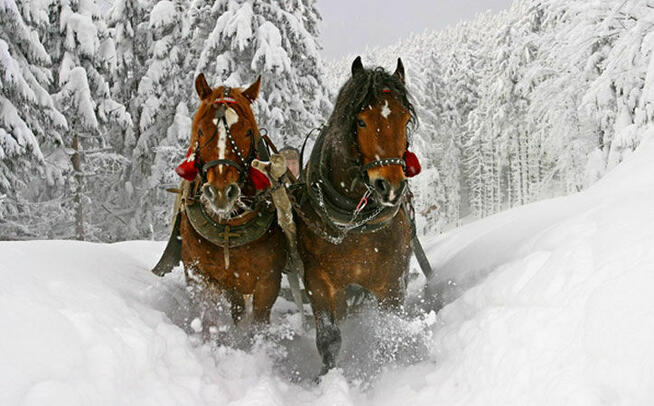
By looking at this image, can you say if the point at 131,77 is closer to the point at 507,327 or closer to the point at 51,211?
the point at 51,211

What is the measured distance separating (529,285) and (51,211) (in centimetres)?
1487

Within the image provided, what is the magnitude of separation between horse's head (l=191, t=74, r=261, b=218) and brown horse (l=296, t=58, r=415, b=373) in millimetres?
623

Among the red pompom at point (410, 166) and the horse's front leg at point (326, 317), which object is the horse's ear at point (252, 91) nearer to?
the red pompom at point (410, 166)

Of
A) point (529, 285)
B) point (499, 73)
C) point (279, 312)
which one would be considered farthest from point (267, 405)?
point (499, 73)

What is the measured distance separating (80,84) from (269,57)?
523 centimetres

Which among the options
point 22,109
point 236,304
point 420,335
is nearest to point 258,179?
point 236,304

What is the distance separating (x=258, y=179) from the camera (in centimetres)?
359

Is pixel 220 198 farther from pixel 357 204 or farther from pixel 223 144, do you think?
pixel 357 204

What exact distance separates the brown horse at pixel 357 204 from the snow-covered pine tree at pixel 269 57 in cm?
901

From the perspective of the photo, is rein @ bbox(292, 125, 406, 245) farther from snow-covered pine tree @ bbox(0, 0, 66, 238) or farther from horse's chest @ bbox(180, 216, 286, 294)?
snow-covered pine tree @ bbox(0, 0, 66, 238)

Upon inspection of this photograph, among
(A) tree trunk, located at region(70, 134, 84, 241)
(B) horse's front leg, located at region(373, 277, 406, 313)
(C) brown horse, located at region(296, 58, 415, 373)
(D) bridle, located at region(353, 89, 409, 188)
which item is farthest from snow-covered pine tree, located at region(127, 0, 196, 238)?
(D) bridle, located at region(353, 89, 409, 188)

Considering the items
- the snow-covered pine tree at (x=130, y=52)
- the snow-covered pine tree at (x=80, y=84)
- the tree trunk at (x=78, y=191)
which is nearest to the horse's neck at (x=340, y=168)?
the snow-covered pine tree at (x=80, y=84)

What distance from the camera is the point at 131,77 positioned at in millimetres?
16562

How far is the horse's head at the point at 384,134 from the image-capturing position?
297 cm
